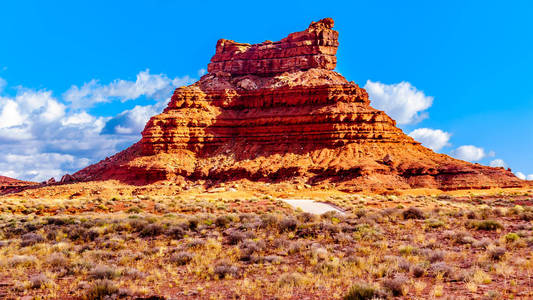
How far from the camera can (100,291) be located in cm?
888

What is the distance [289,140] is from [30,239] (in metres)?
48.1

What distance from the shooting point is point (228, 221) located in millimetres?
17703

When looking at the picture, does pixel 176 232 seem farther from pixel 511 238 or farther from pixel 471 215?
pixel 471 215

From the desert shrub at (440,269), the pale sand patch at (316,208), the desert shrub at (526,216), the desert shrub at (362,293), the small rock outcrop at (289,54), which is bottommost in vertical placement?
the desert shrub at (362,293)

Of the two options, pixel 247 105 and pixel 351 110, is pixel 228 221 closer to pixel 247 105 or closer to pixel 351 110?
pixel 351 110

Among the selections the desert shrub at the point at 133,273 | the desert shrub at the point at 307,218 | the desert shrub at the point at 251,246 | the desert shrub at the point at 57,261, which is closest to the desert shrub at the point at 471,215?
the desert shrub at the point at 307,218

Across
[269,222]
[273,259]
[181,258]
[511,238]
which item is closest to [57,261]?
[181,258]

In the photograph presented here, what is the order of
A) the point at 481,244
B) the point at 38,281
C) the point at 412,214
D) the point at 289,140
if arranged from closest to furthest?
the point at 38,281, the point at 481,244, the point at 412,214, the point at 289,140

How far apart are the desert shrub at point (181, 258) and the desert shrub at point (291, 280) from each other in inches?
134

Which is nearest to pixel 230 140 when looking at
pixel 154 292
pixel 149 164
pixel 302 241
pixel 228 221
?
pixel 149 164

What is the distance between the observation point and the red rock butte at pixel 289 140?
50.7m

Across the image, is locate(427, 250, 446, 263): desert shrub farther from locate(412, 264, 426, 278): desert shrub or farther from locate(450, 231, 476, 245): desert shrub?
locate(450, 231, 476, 245): desert shrub

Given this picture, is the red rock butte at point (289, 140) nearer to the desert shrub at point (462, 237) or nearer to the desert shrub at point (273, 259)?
the desert shrub at point (462, 237)

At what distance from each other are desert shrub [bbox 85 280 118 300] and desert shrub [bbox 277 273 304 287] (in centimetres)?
379
